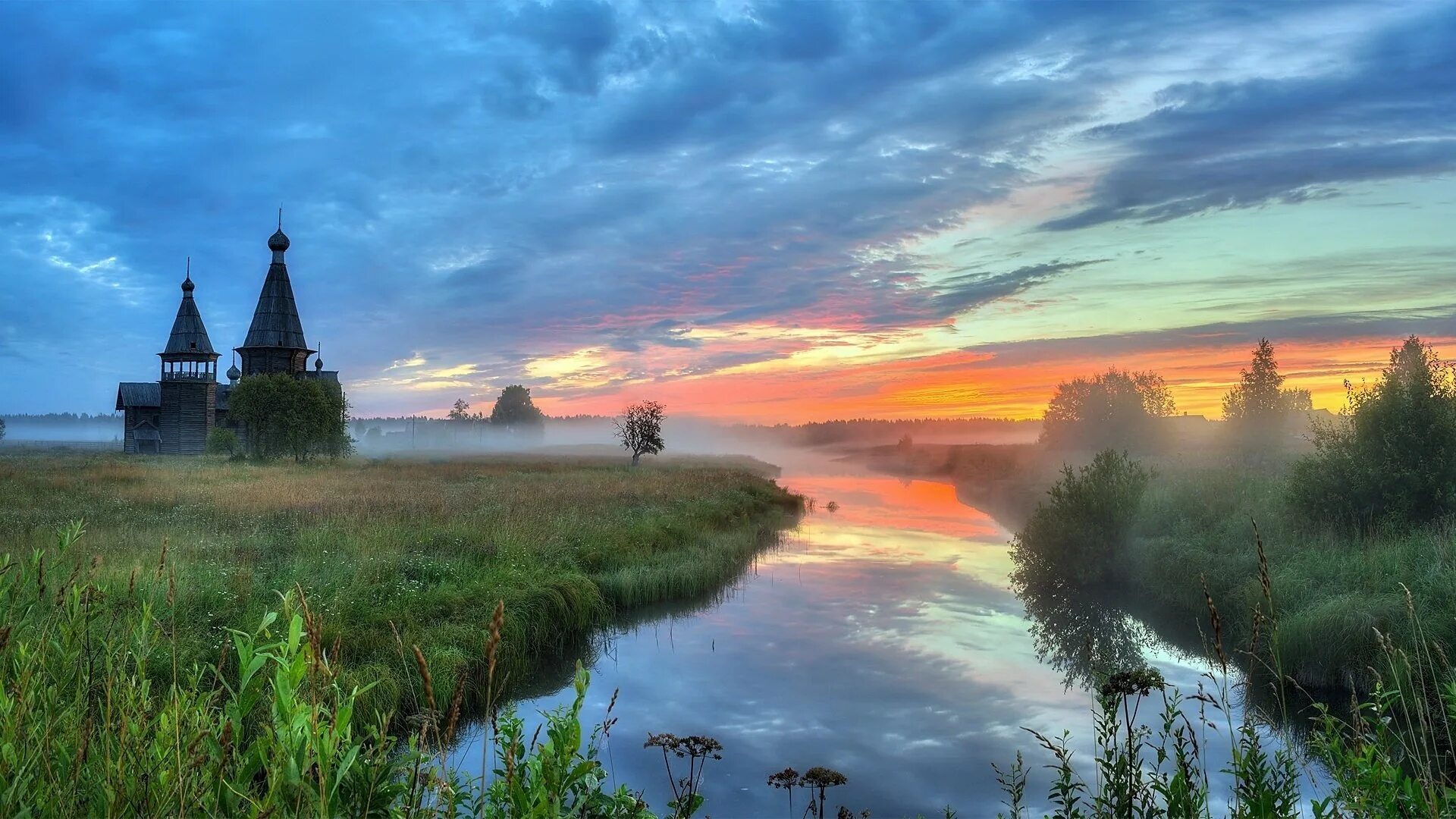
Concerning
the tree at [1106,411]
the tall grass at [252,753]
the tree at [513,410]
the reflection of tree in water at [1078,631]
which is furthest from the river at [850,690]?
the tree at [513,410]

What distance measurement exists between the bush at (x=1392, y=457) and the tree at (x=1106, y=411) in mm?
43023

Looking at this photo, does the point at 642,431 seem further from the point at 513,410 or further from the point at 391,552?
the point at 513,410

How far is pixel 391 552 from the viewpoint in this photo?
15086 millimetres

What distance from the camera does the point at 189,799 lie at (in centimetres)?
258

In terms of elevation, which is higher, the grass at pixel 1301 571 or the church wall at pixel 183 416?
the church wall at pixel 183 416

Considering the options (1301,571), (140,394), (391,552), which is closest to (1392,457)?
(1301,571)

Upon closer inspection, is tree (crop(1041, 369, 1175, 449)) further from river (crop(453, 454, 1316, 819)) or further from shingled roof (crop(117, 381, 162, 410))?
Result: shingled roof (crop(117, 381, 162, 410))

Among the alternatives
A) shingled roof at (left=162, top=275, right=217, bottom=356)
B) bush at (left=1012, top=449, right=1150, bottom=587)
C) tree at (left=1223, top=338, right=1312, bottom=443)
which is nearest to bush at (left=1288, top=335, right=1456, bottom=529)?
bush at (left=1012, top=449, right=1150, bottom=587)

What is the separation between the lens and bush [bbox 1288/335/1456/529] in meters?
18.0

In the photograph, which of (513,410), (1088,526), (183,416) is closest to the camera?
(1088,526)

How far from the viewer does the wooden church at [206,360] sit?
5822cm

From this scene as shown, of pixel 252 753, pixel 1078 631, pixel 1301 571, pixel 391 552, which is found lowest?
pixel 1078 631

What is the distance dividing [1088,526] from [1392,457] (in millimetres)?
7267

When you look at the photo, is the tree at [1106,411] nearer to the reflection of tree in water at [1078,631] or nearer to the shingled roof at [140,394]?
the reflection of tree in water at [1078,631]
